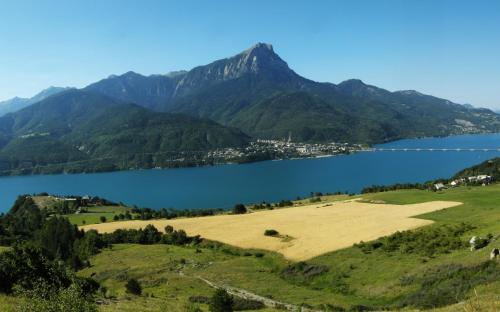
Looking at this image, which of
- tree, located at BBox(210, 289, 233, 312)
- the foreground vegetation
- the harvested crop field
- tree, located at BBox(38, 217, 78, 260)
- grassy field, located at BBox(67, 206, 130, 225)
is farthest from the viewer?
grassy field, located at BBox(67, 206, 130, 225)

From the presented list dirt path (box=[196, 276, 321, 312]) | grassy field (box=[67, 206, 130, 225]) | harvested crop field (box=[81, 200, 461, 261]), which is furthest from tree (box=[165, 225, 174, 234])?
dirt path (box=[196, 276, 321, 312])

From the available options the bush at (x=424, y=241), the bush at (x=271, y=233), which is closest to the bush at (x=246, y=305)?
the bush at (x=424, y=241)

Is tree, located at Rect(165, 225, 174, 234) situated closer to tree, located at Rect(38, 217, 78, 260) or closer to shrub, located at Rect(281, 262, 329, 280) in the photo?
tree, located at Rect(38, 217, 78, 260)

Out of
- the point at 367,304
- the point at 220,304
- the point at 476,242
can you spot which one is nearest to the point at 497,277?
the point at 367,304

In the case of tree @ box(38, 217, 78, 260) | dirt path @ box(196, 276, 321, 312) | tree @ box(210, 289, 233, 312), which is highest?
tree @ box(210, 289, 233, 312)

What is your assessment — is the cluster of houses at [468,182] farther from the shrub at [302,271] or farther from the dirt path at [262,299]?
the dirt path at [262,299]

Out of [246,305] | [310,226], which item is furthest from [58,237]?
[246,305]

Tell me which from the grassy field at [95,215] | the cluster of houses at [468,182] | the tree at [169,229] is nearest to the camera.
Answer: the tree at [169,229]
